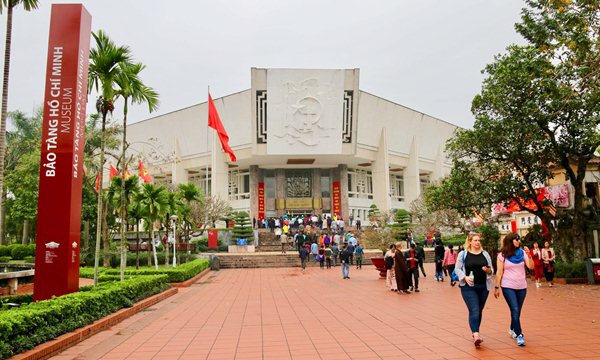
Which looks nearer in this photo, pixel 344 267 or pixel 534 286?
pixel 534 286

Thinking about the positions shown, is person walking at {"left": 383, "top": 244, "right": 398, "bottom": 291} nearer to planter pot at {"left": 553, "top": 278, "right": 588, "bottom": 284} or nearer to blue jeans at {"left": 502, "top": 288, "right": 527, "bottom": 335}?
planter pot at {"left": 553, "top": 278, "right": 588, "bottom": 284}

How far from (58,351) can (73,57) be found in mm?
5474

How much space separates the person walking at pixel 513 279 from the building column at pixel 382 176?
35671mm

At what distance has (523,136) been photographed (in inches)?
532

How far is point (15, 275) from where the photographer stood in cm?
1341

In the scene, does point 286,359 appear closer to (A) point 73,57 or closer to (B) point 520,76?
(A) point 73,57

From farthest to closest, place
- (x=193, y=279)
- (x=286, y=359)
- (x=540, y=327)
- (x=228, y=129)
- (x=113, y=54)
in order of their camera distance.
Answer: (x=228, y=129) → (x=193, y=279) → (x=113, y=54) → (x=540, y=327) → (x=286, y=359)

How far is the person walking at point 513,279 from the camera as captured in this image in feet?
18.7

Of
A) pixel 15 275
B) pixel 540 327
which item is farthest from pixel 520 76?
pixel 15 275

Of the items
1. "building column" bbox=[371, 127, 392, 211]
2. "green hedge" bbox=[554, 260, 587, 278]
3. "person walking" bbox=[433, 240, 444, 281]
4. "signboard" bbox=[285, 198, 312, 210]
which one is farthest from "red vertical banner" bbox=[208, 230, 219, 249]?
"green hedge" bbox=[554, 260, 587, 278]

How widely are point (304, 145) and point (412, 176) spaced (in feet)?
42.8

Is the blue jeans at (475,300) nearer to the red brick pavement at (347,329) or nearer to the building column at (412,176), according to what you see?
the red brick pavement at (347,329)

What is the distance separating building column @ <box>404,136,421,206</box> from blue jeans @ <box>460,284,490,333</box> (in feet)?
127

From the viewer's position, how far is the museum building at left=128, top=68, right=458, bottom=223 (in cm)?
3625
